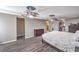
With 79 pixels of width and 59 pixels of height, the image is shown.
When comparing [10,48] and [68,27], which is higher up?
[68,27]

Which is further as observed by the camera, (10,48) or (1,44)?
(10,48)

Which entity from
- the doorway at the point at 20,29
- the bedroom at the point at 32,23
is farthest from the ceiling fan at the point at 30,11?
the doorway at the point at 20,29

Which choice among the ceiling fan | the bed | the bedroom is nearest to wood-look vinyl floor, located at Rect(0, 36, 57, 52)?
the bedroom

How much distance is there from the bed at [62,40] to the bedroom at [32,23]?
0.24ft

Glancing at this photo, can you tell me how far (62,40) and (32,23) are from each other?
2.01 feet

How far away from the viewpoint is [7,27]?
1.57m

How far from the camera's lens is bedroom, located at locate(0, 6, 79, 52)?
153 centimetres

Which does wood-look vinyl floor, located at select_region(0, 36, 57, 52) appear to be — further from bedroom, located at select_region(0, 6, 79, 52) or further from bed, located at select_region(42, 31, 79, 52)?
bed, located at select_region(42, 31, 79, 52)

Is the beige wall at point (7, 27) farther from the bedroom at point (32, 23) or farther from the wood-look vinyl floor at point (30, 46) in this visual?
the wood-look vinyl floor at point (30, 46)
